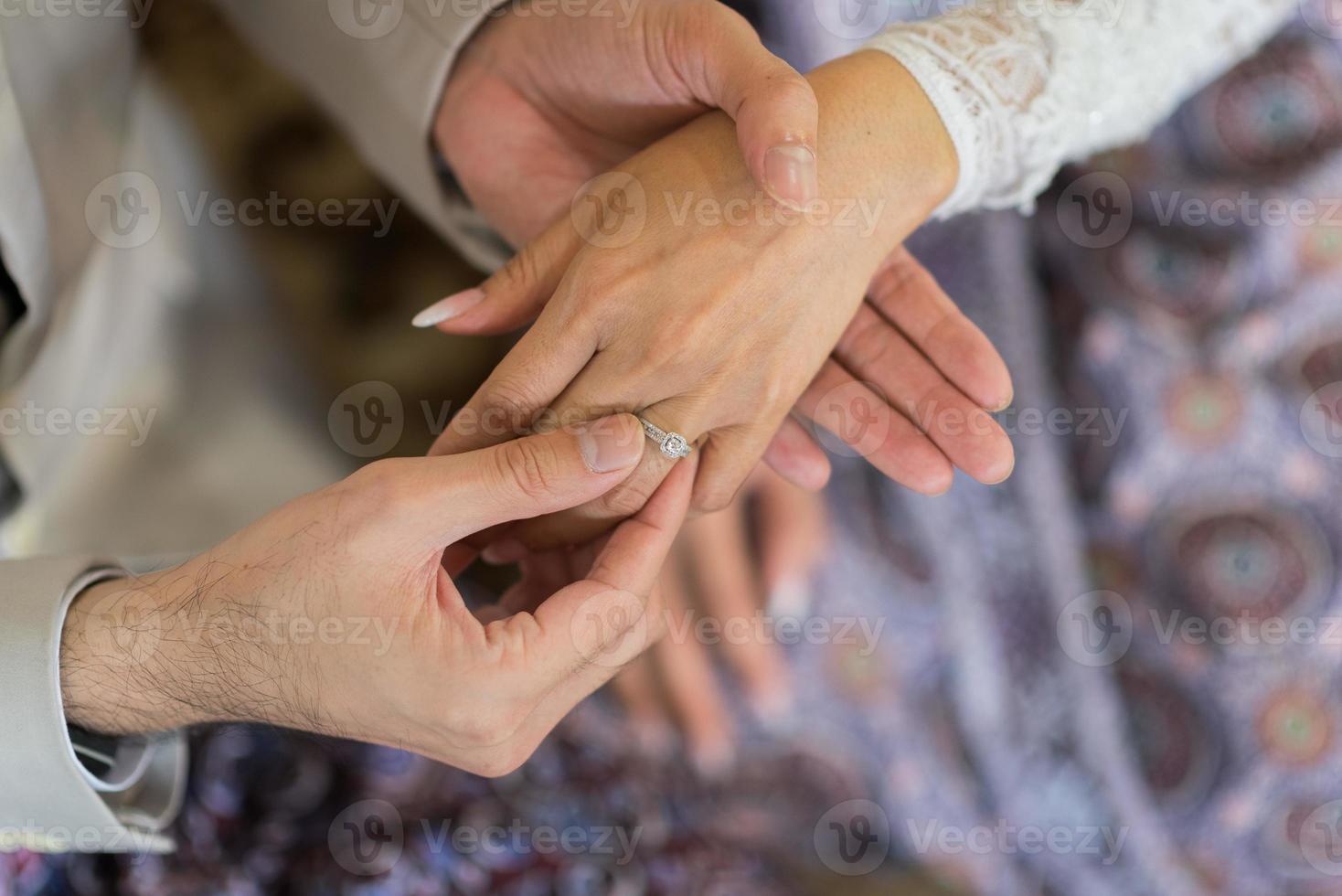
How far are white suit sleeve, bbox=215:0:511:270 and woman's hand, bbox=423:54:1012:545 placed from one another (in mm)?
254

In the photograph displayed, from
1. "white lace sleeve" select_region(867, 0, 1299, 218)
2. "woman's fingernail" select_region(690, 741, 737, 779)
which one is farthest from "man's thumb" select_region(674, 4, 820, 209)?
"woman's fingernail" select_region(690, 741, 737, 779)

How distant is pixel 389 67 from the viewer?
1089mm

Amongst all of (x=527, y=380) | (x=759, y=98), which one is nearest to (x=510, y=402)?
(x=527, y=380)

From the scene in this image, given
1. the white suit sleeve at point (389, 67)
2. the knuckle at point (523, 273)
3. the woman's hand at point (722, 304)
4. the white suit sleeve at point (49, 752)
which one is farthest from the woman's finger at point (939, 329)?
the white suit sleeve at point (49, 752)

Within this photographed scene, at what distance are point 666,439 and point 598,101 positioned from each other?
39 centimetres

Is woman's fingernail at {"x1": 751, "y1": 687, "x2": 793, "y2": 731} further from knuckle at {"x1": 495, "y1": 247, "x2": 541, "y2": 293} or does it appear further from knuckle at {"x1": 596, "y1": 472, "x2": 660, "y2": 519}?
knuckle at {"x1": 495, "y1": 247, "x2": 541, "y2": 293}

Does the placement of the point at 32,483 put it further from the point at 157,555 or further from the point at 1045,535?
the point at 1045,535

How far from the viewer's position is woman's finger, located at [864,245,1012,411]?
99 centimetres

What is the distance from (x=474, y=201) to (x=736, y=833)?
0.85 meters

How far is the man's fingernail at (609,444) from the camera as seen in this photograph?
0.81 meters

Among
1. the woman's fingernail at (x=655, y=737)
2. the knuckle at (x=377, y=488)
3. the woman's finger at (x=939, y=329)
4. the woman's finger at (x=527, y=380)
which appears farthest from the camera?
the woman's fingernail at (x=655, y=737)

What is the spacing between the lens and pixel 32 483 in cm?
105

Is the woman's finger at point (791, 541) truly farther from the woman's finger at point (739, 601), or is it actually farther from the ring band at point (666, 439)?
the ring band at point (666, 439)

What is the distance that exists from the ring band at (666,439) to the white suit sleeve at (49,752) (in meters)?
0.52
